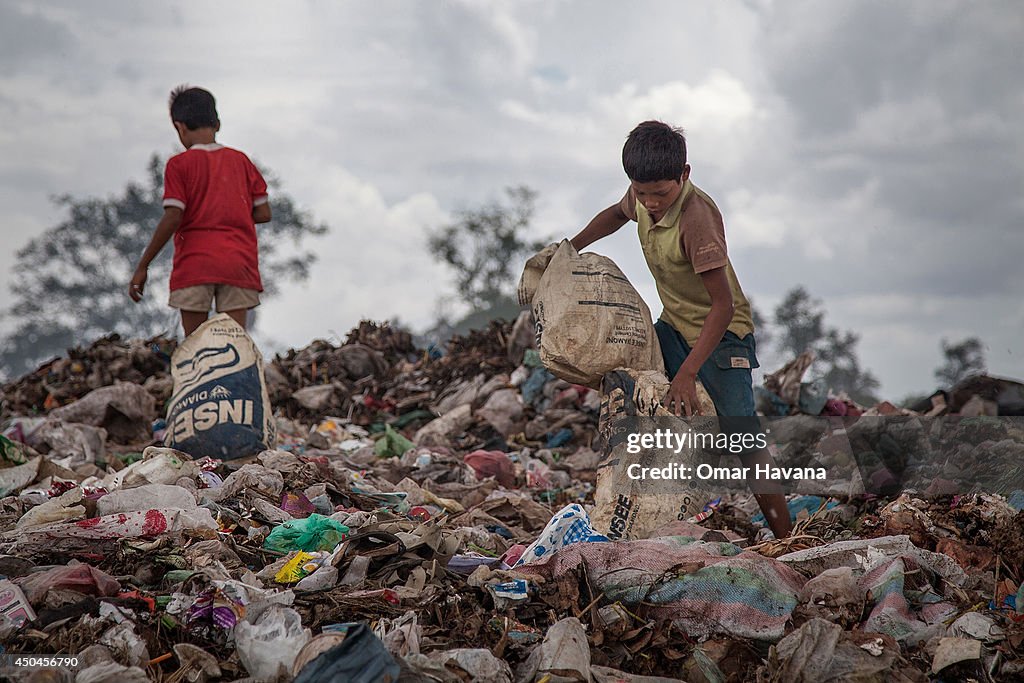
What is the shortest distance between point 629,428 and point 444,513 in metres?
0.86

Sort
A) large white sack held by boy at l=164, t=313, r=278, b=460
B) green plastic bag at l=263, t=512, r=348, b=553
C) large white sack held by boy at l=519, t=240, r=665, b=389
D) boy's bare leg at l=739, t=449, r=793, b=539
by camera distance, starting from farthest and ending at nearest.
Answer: large white sack held by boy at l=164, t=313, r=278, b=460
boy's bare leg at l=739, t=449, r=793, b=539
large white sack held by boy at l=519, t=240, r=665, b=389
green plastic bag at l=263, t=512, r=348, b=553

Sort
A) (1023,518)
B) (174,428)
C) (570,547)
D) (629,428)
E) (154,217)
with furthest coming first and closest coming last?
(154,217), (174,428), (629,428), (1023,518), (570,547)

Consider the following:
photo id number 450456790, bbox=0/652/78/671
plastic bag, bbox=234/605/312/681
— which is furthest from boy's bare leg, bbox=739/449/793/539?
photo id number 450456790, bbox=0/652/78/671

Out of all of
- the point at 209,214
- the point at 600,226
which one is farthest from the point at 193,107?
the point at 600,226

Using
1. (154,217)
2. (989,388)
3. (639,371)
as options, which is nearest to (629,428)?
(639,371)

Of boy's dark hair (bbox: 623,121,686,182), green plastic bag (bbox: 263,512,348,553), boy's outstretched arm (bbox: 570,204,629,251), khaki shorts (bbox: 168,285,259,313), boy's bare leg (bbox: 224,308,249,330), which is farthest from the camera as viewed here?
boy's bare leg (bbox: 224,308,249,330)

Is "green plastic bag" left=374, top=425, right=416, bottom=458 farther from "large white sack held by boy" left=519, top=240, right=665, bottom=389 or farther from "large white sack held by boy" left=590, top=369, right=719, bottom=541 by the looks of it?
"large white sack held by boy" left=590, top=369, right=719, bottom=541

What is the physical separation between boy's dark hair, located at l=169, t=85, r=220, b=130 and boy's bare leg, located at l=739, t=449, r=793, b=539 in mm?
3531

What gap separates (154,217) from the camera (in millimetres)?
24781

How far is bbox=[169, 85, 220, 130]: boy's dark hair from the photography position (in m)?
5.17

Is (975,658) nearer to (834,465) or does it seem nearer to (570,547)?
(570,547)

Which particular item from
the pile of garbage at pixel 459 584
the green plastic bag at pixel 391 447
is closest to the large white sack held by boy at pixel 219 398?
the pile of garbage at pixel 459 584

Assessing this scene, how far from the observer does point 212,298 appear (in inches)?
210

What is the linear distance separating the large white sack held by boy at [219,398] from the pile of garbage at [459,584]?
0.39ft
